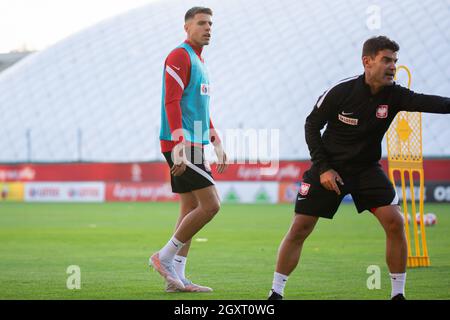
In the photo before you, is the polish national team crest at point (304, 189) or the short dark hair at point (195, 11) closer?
the polish national team crest at point (304, 189)

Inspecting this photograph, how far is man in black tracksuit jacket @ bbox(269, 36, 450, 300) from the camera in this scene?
7504 mm

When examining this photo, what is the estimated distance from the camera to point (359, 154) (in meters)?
7.61

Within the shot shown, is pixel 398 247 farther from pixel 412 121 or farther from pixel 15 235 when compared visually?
pixel 15 235

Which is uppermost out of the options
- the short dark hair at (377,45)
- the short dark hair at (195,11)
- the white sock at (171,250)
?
the short dark hair at (195,11)

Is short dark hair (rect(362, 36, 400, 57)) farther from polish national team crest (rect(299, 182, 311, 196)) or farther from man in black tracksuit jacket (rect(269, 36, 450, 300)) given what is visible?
polish national team crest (rect(299, 182, 311, 196))

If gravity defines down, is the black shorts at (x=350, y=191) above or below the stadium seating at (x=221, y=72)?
below

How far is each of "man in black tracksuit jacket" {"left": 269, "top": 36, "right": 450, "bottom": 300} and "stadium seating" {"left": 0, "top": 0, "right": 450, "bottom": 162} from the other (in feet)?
119

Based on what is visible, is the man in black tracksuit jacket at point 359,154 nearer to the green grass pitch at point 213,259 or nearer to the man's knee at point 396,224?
the man's knee at point 396,224

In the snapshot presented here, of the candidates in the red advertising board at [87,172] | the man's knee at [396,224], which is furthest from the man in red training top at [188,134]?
the red advertising board at [87,172]

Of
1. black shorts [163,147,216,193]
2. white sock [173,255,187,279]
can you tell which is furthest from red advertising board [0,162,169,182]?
black shorts [163,147,216,193]

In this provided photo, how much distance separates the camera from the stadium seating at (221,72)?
4825 cm

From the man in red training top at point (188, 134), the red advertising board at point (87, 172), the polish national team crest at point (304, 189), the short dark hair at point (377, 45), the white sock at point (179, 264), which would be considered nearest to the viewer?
the short dark hair at point (377, 45)
